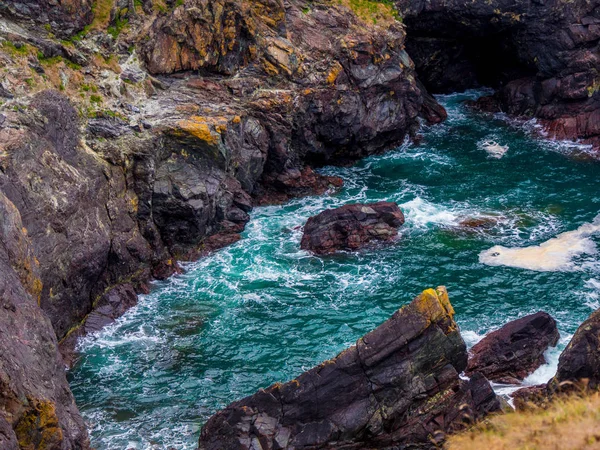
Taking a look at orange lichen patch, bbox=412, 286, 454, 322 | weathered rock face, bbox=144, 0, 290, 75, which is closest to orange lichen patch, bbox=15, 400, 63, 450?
orange lichen patch, bbox=412, 286, 454, 322

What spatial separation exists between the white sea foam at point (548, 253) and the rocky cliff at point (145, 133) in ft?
53.3

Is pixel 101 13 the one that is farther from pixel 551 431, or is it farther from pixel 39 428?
pixel 551 431

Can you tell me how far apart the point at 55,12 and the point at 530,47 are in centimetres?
4279

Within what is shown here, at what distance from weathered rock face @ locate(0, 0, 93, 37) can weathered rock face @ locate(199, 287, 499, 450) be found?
104 ft

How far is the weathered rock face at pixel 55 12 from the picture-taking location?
47.4 metres

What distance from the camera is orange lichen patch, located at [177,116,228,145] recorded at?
48312 millimetres

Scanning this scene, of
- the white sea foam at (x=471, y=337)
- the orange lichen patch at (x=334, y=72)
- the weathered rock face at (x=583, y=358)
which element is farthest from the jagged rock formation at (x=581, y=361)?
the orange lichen patch at (x=334, y=72)

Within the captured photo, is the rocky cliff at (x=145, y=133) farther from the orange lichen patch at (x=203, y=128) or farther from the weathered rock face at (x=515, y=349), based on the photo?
the weathered rock face at (x=515, y=349)

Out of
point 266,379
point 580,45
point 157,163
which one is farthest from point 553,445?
point 580,45

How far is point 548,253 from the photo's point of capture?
4669cm

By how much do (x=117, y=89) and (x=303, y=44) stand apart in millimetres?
17227

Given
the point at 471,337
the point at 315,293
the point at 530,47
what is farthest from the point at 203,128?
the point at 530,47

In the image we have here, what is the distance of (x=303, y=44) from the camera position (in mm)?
58531

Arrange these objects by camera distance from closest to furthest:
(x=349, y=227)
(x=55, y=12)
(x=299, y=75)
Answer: (x=349, y=227)
(x=55, y=12)
(x=299, y=75)
